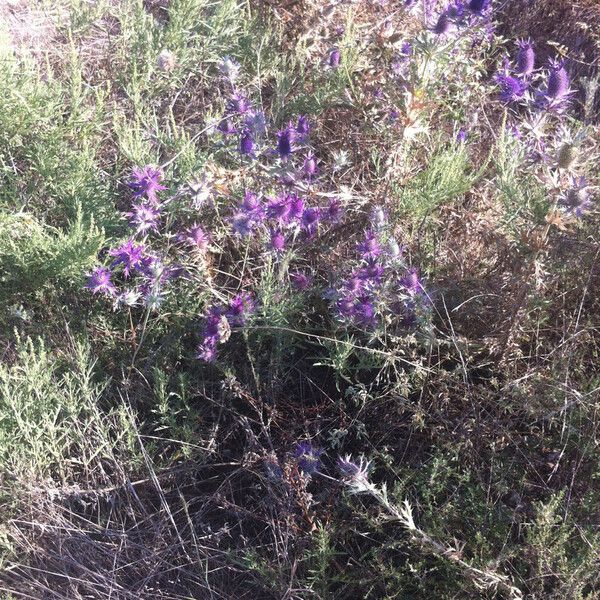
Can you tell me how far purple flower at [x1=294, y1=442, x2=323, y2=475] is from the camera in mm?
2098

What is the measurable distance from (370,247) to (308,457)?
63 centimetres

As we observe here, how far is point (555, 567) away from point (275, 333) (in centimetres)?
105

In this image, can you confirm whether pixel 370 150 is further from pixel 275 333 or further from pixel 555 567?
pixel 555 567

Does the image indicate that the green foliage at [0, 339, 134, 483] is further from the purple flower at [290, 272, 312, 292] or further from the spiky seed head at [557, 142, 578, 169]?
the spiky seed head at [557, 142, 578, 169]

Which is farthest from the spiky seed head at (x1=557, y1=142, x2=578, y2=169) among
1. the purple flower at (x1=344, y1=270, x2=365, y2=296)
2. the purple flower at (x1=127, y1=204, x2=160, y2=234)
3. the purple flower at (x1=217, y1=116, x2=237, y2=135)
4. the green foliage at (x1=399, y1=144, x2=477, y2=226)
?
the purple flower at (x1=127, y1=204, x2=160, y2=234)

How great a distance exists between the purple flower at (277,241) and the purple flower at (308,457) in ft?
1.98

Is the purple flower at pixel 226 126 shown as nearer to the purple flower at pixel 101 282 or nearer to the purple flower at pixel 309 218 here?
the purple flower at pixel 309 218

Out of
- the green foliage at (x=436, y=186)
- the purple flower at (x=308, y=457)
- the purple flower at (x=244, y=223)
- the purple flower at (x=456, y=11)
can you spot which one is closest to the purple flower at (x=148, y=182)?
the purple flower at (x=244, y=223)

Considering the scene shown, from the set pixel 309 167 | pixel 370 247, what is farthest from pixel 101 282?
pixel 370 247

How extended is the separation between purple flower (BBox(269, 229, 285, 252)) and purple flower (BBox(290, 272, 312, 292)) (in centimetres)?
14

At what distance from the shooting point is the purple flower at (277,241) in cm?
223

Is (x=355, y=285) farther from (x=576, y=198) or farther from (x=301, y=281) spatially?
(x=576, y=198)

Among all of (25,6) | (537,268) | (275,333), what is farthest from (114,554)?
(25,6)

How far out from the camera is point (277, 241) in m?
2.23
